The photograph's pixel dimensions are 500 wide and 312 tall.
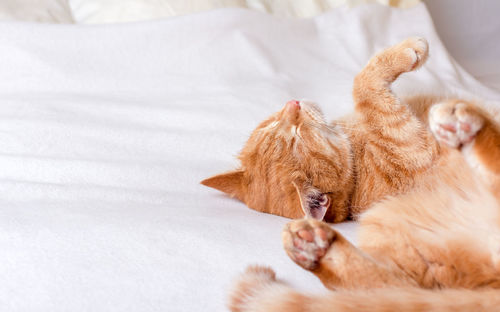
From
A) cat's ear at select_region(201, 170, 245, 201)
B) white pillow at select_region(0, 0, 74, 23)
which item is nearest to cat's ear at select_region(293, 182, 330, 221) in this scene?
cat's ear at select_region(201, 170, 245, 201)

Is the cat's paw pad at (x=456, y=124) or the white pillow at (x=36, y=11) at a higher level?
the cat's paw pad at (x=456, y=124)

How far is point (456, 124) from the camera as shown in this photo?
99 centimetres

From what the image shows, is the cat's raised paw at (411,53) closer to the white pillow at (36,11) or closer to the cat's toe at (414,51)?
the cat's toe at (414,51)

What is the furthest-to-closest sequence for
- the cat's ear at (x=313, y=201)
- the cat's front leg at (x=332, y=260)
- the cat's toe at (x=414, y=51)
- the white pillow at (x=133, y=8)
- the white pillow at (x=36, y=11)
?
the white pillow at (x=133, y=8), the white pillow at (x=36, y=11), the cat's toe at (x=414, y=51), the cat's ear at (x=313, y=201), the cat's front leg at (x=332, y=260)

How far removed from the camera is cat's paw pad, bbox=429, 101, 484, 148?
98 centimetres

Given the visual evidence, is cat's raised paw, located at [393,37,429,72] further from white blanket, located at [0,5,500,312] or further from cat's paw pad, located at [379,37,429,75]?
white blanket, located at [0,5,500,312]

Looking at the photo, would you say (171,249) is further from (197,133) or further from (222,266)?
(197,133)

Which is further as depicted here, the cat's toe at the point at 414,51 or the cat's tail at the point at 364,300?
the cat's toe at the point at 414,51

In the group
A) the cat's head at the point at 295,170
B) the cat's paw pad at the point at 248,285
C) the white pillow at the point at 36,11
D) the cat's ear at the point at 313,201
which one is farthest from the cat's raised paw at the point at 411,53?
the white pillow at the point at 36,11

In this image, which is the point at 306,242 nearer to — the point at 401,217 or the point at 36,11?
the point at 401,217

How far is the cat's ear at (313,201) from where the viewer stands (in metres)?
1.25

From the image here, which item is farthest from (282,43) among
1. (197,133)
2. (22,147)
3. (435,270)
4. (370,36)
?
(435,270)

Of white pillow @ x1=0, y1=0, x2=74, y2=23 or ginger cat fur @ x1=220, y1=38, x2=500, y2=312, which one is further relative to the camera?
white pillow @ x1=0, y1=0, x2=74, y2=23

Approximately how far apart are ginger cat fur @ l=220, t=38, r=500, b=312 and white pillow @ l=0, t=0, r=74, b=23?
50.9 inches
